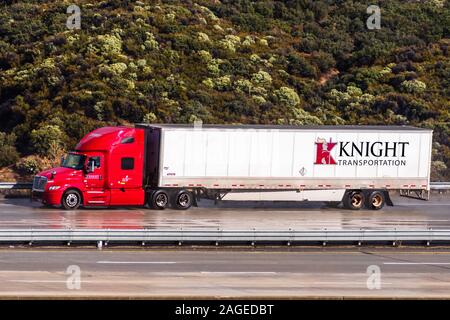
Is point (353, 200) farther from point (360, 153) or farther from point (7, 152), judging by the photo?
point (7, 152)

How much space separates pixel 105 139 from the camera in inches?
1517

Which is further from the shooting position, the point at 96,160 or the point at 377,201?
the point at 377,201

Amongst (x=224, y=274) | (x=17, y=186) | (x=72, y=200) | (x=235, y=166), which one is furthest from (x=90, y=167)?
(x=224, y=274)

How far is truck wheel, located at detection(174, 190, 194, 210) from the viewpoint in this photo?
39312 millimetres

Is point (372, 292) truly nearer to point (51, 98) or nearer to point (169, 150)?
point (169, 150)

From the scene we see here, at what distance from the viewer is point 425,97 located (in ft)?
204

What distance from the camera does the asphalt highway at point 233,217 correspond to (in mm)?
34812

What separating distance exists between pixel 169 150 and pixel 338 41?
108ft

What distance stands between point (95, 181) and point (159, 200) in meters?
2.50

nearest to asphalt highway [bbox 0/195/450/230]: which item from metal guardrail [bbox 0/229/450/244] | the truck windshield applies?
the truck windshield

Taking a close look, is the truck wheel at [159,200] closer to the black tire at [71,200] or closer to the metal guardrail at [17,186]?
the black tire at [71,200]

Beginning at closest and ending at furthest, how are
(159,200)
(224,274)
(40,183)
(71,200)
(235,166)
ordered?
(224,274), (71,200), (40,183), (159,200), (235,166)

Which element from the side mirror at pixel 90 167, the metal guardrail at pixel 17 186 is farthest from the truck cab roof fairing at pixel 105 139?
the metal guardrail at pixel 17 186
